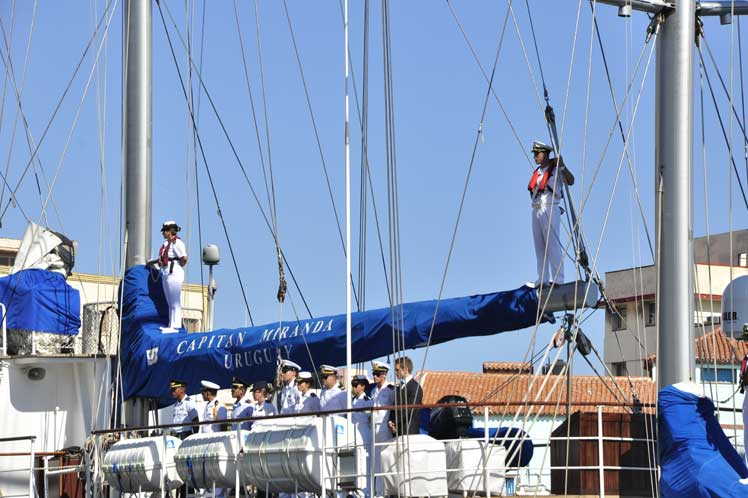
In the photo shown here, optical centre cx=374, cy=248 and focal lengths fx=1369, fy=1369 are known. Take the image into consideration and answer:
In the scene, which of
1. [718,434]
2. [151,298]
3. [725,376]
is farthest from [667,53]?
[725,376]

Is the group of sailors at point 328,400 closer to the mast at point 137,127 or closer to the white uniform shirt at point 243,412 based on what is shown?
the white uniform shirt at point 243,412

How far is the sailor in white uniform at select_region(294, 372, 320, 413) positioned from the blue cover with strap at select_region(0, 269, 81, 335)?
19.6 feet

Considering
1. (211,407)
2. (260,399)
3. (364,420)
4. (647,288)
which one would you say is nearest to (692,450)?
(364,420)

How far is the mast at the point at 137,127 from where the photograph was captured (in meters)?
17.0

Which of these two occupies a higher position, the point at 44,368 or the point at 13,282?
the point at 13,282

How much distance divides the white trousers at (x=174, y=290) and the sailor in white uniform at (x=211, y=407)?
115cm

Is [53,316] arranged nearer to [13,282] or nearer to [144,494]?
[13,282]

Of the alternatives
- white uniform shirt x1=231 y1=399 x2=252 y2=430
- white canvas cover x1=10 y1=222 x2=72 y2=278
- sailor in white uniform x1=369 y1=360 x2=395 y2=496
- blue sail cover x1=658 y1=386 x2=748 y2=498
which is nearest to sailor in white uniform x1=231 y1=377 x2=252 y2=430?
white uniform shirt x1=231 y1=399 x2=252 y2=430

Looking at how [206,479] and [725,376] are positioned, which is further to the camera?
[725,376]

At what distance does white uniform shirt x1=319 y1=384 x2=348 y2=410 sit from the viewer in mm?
14094

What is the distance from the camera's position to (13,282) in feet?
63.4

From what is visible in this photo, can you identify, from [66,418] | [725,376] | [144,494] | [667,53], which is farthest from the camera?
[725,376]


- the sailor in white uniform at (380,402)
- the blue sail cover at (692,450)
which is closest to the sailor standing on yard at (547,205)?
the sailor in white uniform at (380,402)

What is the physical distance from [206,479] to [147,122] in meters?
5.77
